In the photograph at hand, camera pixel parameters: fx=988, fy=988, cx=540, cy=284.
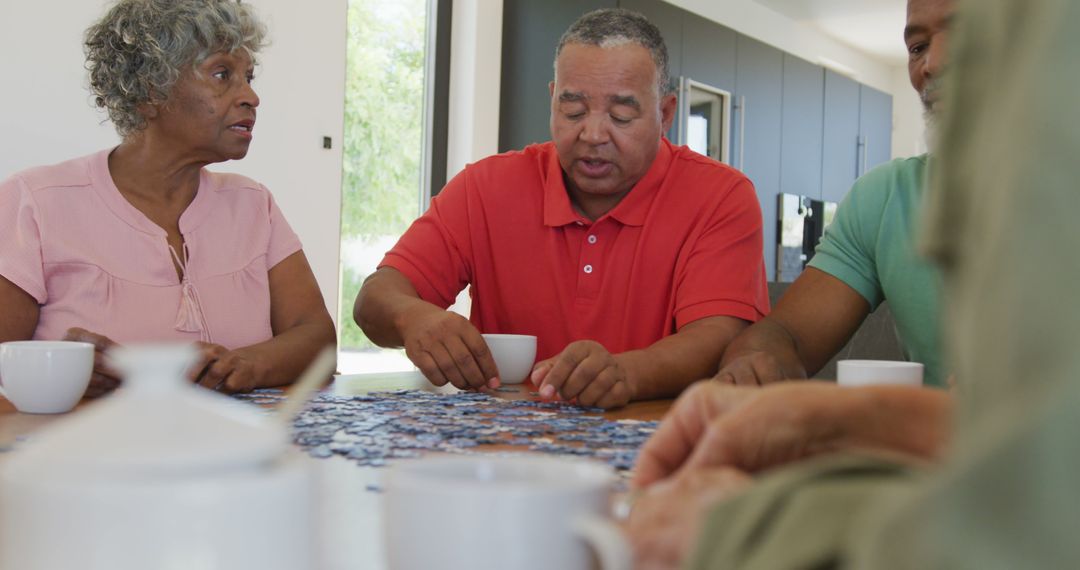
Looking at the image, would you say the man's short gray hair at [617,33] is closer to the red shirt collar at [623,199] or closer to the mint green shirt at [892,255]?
the red shirt collar at [623,199]

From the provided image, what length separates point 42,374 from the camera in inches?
58.4

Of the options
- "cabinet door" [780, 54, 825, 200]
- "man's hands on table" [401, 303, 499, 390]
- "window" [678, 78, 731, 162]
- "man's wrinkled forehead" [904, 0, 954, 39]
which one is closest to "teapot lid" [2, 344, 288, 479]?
"man's hands on table" [401, 303, 499, 390]

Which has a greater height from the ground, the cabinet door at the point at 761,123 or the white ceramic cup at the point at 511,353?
the cabinet door at the point at 761,123

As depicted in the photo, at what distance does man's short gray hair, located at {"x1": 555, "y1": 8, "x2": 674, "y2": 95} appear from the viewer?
8.39ft

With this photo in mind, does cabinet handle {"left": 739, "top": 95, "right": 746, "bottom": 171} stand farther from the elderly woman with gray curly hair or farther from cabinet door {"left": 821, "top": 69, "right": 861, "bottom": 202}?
the elderly woman with gray curly hair

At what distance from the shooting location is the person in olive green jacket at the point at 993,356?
34 centimetres

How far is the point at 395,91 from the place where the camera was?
227 inches

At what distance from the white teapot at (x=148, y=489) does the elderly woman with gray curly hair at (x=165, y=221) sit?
4.80 ft

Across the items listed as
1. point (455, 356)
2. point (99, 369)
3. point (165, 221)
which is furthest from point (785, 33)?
point (99, 369)

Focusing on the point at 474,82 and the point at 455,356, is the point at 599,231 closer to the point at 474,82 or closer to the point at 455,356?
the point at 455,356

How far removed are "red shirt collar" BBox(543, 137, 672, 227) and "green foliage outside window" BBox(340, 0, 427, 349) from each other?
297 cm

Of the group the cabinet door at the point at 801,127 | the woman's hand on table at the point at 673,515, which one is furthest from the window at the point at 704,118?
the woman's hand on table at the point at 673,515

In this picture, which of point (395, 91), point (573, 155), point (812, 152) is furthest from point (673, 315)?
point (812, 152)

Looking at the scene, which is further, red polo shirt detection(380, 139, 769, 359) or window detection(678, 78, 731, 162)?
window detection(678, 78, 731, 162)
